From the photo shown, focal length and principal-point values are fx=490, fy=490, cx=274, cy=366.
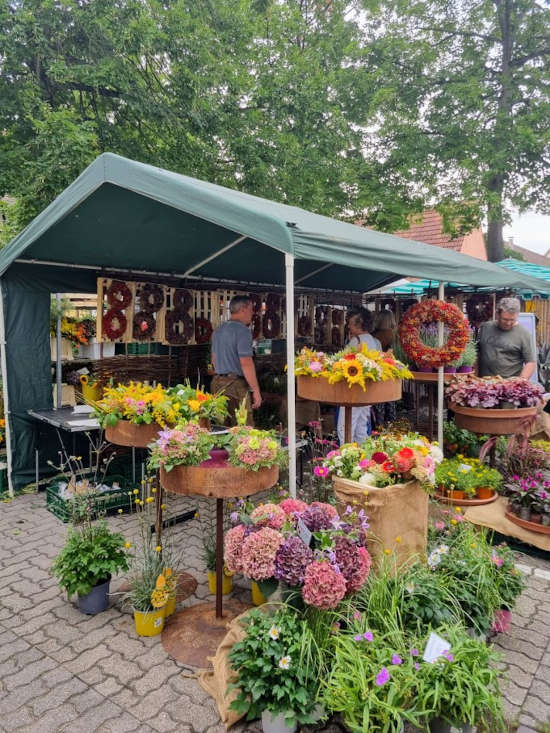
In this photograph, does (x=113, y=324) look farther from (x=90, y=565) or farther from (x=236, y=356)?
(x=90, y=565)

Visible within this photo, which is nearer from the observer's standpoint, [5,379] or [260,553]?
[260,553]

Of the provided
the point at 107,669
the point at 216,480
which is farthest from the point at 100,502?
the point at 216,480

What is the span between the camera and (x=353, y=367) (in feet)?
10.6

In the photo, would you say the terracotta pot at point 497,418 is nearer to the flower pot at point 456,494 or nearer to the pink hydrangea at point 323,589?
the flower pot at point 456,494

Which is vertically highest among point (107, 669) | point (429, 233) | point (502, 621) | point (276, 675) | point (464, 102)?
point (464, 102)

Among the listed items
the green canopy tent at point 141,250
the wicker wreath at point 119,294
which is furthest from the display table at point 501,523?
the wicker wreath at point 119,294

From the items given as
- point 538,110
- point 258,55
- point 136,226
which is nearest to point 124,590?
point 136,226

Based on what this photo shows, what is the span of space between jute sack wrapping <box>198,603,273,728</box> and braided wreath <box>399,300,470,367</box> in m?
3.22

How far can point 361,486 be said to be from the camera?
2654 millimetres

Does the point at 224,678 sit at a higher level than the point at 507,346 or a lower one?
lower

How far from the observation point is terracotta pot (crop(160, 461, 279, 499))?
2436mm

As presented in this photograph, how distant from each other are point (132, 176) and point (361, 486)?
8.14ft

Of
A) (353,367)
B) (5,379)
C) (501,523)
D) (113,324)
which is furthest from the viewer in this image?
(113,324)

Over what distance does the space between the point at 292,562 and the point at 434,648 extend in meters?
0.66
